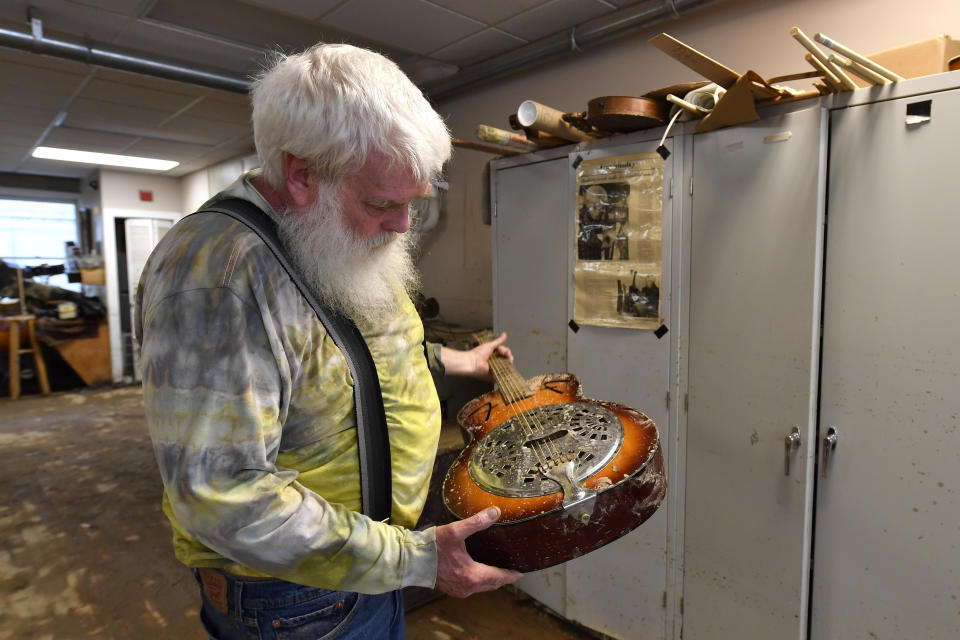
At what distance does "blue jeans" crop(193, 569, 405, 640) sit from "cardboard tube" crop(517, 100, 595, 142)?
5.07 feet

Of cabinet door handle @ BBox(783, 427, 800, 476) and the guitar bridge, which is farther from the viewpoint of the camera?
cabinet door handle @ BBox(783, 427, 800, 476)

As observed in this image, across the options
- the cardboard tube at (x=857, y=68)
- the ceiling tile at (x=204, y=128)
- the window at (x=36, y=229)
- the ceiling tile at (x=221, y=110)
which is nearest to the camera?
the cardboard tube at (x=857, y=68)

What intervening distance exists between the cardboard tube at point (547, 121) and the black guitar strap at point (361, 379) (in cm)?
121

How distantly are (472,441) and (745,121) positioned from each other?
129 cm

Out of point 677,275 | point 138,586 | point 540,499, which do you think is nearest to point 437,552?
point 540,499

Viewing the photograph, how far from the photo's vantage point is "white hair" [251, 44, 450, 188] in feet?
2.75

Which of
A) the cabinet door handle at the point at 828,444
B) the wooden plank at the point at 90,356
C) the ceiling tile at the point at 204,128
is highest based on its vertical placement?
the ceiling tile at the point at 204,128

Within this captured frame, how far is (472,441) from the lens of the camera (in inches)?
51.6

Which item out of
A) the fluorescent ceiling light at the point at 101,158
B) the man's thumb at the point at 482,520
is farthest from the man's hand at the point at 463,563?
the fluorescent ceiling light at the point at 101,158

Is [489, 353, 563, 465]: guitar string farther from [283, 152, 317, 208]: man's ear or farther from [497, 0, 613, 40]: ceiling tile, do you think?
[497, 0, 613, 40]: ceiling tile

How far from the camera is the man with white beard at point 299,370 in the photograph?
770mm

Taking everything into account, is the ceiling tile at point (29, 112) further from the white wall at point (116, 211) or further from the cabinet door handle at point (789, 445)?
the cabinet door handle at point (789, 445)

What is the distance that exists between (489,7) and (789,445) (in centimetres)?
234

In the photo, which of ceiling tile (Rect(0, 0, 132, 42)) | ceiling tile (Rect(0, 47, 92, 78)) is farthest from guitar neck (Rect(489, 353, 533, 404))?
ceiling tile (Rect(0, 47, 92, 78))
